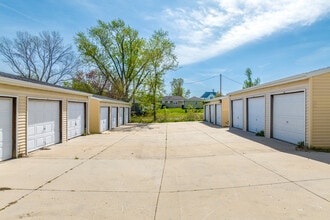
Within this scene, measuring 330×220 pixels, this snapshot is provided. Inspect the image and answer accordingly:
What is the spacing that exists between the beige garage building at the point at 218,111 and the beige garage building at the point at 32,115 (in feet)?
43.6

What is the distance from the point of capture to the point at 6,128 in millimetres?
7598

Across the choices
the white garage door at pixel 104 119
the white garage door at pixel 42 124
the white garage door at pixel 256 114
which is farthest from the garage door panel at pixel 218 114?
the white garage door at pixel 42 124

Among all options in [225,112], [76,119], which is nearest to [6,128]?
[76,119]

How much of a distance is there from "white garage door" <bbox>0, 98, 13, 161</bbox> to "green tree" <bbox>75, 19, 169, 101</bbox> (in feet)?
77.5

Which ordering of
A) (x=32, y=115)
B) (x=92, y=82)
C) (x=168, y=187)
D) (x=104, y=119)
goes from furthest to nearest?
(x=92, y=82)
(x=104, y=119)
(x=32, y=115)
(x=168, y=187)

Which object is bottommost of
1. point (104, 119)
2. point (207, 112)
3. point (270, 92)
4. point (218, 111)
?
point (104, 119)

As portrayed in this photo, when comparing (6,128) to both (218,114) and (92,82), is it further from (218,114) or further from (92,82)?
(92,82)

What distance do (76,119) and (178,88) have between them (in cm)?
6576

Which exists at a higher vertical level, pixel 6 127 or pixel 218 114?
pixel 218 114

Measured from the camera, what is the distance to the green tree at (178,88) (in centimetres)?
7757

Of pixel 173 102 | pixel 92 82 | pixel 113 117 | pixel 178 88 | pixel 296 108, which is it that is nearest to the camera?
pixel 296 108

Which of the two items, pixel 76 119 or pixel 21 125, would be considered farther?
pixel 76 119

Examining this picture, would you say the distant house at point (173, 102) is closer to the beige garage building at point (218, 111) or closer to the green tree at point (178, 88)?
the green tree at point (178, 88)

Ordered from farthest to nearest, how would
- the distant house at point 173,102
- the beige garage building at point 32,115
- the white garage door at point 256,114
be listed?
the distant house at point 173,102 → the white garage door at point 256,114 → the beige garage building at point 32,115
